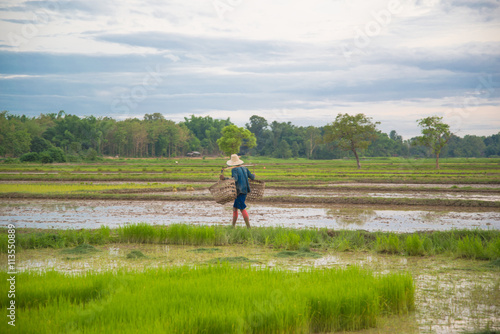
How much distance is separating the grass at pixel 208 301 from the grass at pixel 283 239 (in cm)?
255

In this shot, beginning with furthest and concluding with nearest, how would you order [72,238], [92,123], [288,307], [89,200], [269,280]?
[92,123] → [89,200] → [72,238] → [269,280] → [288,307]

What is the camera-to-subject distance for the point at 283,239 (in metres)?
8.00

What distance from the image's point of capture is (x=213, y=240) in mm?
8438

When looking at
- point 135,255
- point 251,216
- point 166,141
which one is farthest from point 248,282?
point 166,141

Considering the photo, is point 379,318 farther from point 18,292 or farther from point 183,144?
point 183,144

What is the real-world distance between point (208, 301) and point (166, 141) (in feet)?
279

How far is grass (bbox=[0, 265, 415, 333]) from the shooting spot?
380 cm

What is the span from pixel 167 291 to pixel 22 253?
442cm

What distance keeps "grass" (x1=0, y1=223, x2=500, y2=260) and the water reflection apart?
286cm

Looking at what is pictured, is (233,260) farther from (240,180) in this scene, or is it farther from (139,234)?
(139,234)

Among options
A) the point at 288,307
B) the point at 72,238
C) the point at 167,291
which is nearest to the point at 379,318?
the point at 288,307

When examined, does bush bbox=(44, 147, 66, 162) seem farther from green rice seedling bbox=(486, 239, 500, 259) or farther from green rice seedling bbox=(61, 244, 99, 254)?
green rice seedling bbox=(486, 239, 500, 259)

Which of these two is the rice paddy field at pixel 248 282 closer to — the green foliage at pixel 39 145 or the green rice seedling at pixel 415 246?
the green rice seedling at pixel 415 246

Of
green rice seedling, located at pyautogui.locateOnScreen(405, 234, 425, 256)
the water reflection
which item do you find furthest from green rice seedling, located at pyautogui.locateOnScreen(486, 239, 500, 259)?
the water reflection
